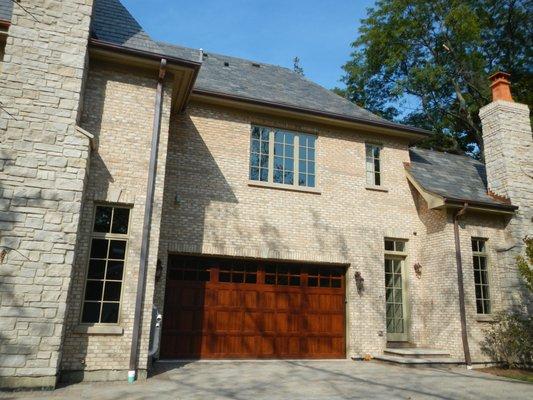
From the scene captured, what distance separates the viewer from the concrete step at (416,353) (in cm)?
1086

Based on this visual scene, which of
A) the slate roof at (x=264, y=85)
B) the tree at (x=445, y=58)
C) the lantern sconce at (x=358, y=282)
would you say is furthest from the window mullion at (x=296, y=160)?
the tree at (x=445, y=58)

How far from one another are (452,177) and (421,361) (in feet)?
20.0

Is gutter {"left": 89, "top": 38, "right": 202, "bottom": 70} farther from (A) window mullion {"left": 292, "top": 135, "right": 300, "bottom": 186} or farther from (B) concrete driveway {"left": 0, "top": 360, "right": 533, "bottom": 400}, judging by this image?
(B) concrete driveway {"left": 0, "top": 360, "right": 533, "bottom": 400}

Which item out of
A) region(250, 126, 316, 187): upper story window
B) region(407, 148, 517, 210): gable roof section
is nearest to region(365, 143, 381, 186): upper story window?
region(407, 148, 517, 210): gable roof section

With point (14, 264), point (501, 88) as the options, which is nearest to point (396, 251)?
point (501, 88)

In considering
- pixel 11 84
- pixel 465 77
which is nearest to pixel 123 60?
pixel 11 84

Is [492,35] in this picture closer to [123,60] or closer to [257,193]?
[257,193]

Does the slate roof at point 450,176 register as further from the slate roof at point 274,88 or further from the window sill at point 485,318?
the window sill at point 485,318

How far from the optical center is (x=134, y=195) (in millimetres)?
8625

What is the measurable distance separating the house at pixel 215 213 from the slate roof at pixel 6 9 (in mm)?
54

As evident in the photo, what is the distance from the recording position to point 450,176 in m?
13.9

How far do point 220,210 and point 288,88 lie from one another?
17.2 feet

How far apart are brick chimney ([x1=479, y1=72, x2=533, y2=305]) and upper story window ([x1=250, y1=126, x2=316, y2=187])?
18.6 ft

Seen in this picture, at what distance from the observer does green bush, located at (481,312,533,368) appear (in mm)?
10953
